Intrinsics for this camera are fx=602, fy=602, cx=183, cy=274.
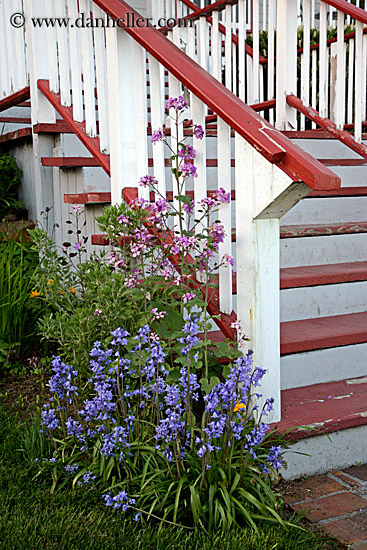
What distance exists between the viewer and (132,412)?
2305 mm

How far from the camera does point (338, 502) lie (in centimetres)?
211

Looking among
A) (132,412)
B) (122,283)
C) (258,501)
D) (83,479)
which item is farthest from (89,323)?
(258,501)

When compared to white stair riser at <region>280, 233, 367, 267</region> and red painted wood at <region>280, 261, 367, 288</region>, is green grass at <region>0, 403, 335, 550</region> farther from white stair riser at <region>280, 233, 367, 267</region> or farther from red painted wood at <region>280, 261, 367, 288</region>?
white stair riser at <region>280, 233, 367, 267</region>

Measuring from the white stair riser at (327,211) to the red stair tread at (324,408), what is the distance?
4.18 ft

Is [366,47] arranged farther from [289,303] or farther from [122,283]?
[122,283]

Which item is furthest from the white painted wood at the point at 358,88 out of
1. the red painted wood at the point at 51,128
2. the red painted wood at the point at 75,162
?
the red painted wood at the point at 51,128

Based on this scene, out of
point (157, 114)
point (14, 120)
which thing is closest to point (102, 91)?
point (157, 114)

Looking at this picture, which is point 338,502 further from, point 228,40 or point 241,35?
point 228,40

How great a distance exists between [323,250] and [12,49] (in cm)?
276

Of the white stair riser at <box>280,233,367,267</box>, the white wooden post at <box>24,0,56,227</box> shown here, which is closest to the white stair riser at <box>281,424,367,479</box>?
the white stair riser at <box>280,233,367,267</box>

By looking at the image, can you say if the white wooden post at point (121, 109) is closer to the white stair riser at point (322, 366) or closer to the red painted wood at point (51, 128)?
the red painted wood at point (51, 128)

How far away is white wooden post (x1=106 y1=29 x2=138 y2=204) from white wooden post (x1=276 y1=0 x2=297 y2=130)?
1.48 m

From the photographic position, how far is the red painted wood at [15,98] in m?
4.28

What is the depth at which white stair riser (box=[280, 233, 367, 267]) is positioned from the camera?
3350 millimetres
